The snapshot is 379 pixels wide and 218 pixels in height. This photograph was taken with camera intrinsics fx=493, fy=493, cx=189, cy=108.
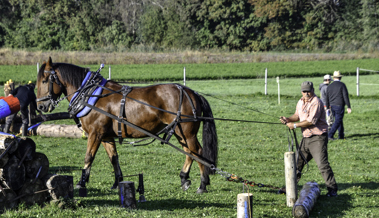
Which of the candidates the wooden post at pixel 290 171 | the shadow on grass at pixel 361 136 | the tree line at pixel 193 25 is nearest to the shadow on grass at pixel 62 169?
the wooden post at pixel 290 171

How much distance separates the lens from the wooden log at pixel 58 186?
22.9 feet

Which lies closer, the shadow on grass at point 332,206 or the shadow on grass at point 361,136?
the shadow on grass at point 332,206

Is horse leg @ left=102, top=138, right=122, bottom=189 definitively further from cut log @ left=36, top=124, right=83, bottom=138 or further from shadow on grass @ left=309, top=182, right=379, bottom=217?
cut log @ left=36, top=124, right=83, bottom=138

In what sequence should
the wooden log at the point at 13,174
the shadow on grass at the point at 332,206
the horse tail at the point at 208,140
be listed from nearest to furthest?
the wooden log at the point at 13,174
the shadow on grass at the point at 332,206
the horse tail at the point at 208,140

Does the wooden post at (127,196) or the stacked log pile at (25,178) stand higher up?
the stacked log pile at (25,178)

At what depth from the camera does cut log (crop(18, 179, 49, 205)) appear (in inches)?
271

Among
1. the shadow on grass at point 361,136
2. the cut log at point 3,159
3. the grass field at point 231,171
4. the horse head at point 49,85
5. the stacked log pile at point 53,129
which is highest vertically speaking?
the horse head at point 49,85

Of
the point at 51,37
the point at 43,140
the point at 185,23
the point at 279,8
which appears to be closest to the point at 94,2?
the point at 51,37

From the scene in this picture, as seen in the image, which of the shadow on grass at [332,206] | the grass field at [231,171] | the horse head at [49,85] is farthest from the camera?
the horse head at [49,85]

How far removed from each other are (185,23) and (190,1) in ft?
10.0

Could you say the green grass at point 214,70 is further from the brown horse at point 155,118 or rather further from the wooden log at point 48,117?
the brown horse at point 155,118

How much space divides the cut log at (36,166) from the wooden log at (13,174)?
0.11 meters

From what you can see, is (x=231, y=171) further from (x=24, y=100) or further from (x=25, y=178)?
(x=24, y=100)

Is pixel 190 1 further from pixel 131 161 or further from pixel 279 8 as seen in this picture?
pixel 131 161
